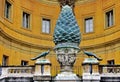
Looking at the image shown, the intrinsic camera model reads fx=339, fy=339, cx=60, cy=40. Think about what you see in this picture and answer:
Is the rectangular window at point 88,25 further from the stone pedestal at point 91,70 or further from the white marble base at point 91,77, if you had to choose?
the white marble base at point 91,77

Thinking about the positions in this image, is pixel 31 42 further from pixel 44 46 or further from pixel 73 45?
pixel 73 45

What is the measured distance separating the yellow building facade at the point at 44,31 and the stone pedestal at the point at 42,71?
54.4 feet

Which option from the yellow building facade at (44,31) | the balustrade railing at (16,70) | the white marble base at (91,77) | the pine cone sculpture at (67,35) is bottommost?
the white marble base at (91,77)

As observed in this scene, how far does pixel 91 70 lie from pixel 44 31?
24.9 meters

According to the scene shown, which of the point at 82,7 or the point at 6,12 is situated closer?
the point at 6,12

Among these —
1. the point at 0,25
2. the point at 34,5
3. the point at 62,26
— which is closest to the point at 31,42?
the point at 34,5

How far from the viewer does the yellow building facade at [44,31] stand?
3572 cm

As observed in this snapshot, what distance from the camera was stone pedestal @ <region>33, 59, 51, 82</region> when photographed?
53.8 feet

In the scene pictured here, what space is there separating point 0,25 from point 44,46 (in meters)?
9.15

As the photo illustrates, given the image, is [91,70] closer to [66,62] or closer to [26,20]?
[66,62]

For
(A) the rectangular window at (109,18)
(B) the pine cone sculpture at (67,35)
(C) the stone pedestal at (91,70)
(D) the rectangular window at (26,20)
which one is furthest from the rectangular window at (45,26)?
(B) the pine cone sculpture at (67,35)

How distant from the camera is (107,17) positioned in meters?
38.7

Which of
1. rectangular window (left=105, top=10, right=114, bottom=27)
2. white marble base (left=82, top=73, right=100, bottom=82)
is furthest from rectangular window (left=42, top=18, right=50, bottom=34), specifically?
white marble base (left=82, top=73, right=100, bottom=82)

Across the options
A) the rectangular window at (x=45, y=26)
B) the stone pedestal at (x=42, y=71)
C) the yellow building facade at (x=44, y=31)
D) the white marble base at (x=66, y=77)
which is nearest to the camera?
the white marble base at (x=66, y=77)
